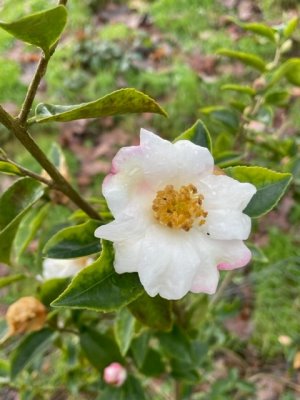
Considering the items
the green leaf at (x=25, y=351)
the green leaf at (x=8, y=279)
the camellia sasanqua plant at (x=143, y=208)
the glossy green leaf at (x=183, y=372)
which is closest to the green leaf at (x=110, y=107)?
the camellia sasanqua plant at (x=143, y=208)

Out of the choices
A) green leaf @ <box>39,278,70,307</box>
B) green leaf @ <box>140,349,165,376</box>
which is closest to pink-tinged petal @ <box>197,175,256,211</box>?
green leaf @ <box>39,278,70,307</box>

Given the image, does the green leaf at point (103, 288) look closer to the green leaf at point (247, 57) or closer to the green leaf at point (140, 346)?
the green leaf at point (140, 346)

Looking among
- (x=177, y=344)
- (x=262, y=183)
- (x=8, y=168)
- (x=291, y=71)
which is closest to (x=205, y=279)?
(x=262, y=183)

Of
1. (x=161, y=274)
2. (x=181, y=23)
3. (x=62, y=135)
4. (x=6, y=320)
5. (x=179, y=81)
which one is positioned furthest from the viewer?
(x=181, y=23)

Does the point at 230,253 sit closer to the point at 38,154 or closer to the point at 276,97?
the point at 38,154

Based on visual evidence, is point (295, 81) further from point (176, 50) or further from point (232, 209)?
point (176, 50)

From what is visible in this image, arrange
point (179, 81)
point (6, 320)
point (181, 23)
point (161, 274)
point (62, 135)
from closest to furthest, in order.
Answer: point (161, 274), point (6, 320), point (179, 81), point (62, 135), point (181, 23)

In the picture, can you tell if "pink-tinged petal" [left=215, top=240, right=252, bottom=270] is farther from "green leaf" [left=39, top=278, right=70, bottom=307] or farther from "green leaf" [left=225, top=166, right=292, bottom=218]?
"green leaf" [left=39, top=278, right=70, bottom=307]

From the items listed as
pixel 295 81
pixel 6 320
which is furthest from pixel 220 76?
pixel 6 320

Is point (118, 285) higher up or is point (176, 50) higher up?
point (118, 285)
